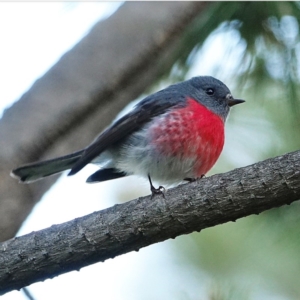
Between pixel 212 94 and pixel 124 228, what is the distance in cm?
218

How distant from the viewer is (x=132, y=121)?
14.0 feet

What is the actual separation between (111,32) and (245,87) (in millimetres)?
1224

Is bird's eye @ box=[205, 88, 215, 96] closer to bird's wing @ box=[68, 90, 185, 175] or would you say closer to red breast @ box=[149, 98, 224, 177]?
bird's wing @ box=[68, 90, 185, 175]

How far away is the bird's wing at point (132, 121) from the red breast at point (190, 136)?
123 mm

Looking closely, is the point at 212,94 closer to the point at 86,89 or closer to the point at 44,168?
the point at 86,89

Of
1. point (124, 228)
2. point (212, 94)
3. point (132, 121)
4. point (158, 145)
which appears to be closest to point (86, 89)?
point (132, 121)

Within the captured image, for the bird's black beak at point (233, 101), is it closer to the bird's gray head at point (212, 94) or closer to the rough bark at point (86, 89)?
the bird's gray head at point (212, 94)

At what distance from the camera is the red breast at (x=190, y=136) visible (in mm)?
3996

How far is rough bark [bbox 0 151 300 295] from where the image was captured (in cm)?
272

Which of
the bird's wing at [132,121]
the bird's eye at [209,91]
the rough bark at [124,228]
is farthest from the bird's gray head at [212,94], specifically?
the rough bark at [124,228]

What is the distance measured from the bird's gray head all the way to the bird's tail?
1.08 metres

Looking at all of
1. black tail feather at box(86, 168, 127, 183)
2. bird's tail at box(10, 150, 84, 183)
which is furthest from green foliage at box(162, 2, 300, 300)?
bird's tail at box(10, 150, 84, 183)

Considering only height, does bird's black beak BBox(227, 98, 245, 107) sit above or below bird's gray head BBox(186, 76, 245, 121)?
below

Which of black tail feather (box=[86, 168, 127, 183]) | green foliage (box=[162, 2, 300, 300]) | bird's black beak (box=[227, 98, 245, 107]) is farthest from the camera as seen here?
bird's black beak (box=[227, 98, 245, 107])
